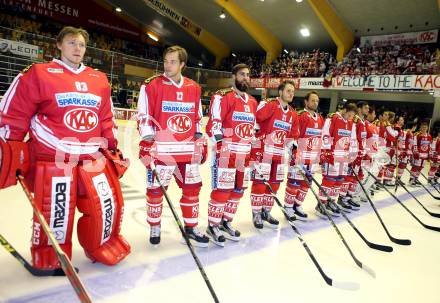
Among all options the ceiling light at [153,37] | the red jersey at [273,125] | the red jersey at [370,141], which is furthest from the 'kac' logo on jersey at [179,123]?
the ceiling light at [153,37]

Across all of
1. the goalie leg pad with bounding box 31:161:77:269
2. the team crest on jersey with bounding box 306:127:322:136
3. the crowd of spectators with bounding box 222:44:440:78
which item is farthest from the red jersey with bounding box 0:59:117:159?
the crowd of spectators with bounding box 222:44:440:78

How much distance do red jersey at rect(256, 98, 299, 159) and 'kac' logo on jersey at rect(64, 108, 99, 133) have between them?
173cm

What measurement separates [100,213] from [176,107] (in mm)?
974

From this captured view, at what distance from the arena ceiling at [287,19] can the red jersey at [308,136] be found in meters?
10.3

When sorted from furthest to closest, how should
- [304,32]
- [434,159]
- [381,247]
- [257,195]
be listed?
[304,32] → [434,159] → [257,195] → [381,247]

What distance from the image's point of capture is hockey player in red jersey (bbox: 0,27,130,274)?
2012 mm

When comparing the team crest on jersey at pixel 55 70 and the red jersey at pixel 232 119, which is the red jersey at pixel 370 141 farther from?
the team crest on jersey at pixel 55 70

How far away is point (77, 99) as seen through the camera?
212 cm

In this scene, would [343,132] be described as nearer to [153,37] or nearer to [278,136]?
[278,136]

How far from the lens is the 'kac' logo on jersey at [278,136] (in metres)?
3.47

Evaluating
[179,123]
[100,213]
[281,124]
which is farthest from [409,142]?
[100,213]

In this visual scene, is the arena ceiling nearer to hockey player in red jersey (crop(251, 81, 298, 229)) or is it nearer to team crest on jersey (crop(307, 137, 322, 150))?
team crest on jersey (crop(307, 137, 322, 150))

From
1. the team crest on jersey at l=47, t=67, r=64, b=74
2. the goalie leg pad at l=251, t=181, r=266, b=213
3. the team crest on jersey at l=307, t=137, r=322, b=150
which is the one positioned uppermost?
the team crest on jersey at l=47, t=67, r=64, b=74

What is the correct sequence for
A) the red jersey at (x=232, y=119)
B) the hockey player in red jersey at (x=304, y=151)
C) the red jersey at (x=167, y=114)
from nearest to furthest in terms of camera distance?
the red jersey at (x=167, y=114) → the red jersey at (x=232, y=119) → the hockey player in red jersey at (x=304, y=151)
